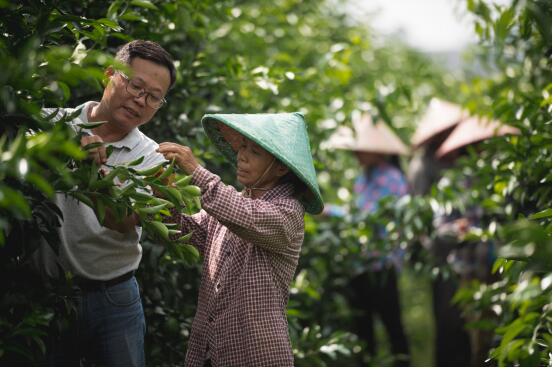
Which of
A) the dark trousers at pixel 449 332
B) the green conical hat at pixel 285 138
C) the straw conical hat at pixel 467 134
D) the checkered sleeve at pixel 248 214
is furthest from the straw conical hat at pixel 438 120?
the checkered sleeve at pixel 248 214

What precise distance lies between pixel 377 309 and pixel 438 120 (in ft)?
4.75

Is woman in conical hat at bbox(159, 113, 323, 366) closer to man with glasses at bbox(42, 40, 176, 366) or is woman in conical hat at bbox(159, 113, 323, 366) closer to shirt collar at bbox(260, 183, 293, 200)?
shirt collar at bbox(260, 183, 293, 200)

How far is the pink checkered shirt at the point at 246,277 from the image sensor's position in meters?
2.22

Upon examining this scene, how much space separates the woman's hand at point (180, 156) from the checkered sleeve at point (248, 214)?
0.03 meters

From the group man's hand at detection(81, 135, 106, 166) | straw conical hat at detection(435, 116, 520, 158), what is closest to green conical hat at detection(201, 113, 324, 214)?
man's hand at detection(81, 135, 106, 166)

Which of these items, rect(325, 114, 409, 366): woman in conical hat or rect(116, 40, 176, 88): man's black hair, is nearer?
rect(116, 40, 176, 88): man's black hair

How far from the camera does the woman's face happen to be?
2.37m

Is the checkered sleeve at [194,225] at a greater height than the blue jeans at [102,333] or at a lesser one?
greater

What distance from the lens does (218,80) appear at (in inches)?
138

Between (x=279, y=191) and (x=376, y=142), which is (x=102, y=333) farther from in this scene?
(x=376, y=142)

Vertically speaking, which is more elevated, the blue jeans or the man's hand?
the man's hand

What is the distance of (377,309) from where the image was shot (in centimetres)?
550

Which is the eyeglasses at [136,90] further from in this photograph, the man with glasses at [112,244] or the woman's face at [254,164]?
the woman's face at [254,164]

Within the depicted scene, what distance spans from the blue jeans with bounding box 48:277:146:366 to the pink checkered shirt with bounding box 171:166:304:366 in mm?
201
